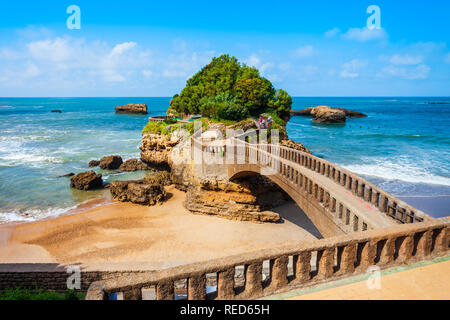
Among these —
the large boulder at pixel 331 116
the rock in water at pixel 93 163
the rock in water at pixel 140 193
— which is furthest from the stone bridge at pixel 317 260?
the large boulder at pixel 331 116

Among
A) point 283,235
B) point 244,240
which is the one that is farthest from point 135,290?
point 283,235

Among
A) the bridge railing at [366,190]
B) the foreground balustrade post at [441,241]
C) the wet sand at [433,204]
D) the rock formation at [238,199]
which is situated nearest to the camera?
the foreground balustrade post at [441,241]

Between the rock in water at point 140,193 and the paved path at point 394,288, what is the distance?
63.8ft

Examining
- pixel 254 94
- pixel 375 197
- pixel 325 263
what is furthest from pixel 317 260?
pixel 254 94

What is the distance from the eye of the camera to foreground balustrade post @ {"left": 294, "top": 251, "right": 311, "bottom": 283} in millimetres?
5227

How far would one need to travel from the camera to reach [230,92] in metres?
33.5

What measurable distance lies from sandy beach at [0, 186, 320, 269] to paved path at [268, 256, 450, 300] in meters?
11.1

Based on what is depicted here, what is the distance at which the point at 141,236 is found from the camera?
18.4 meters

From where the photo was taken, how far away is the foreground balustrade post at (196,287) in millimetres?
4680

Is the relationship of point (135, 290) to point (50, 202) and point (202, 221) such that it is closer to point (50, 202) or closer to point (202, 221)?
point (202, 221)

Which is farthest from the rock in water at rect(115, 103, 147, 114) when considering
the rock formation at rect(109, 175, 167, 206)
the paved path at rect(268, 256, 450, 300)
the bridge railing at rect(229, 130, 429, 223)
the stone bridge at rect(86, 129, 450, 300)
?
the paved path at rect(268, 256, 450, 300)

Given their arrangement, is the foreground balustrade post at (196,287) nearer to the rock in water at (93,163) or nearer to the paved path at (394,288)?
the paved path at (394,288)

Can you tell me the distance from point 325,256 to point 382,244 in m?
1.37

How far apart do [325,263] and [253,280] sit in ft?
4.69
